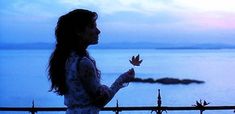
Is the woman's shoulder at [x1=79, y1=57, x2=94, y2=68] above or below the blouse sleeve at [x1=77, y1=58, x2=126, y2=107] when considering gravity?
above

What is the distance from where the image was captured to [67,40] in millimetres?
3783

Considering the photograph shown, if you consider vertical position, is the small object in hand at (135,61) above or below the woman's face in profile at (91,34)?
below

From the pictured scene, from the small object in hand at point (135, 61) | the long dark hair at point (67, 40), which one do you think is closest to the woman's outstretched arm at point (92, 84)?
the long dark hair at point (67, 40)

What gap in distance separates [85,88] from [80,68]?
0.14m

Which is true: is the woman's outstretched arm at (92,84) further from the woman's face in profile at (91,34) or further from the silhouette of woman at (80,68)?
the woman's face in profile at (91,34)

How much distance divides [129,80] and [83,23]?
1.70 ft

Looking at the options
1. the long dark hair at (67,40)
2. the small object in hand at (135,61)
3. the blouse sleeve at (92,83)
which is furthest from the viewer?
the small object in hand at (135,61)

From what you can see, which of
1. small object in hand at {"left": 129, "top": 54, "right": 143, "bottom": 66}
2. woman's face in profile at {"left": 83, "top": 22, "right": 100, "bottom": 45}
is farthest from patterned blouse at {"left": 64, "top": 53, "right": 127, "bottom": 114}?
small object in hand at {"left": 129, "top": 54, "right": 143, "bottom": 66}

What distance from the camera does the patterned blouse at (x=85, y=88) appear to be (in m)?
3.64

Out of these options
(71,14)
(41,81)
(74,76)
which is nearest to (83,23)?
(71,14)

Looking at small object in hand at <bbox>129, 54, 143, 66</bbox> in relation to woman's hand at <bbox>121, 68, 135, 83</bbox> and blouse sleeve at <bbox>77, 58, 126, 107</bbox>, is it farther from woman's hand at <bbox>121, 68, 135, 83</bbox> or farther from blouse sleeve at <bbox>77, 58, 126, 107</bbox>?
blouse sleeve at <bbox>77, 58, 126, 107</bbox>

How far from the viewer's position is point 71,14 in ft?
12.3

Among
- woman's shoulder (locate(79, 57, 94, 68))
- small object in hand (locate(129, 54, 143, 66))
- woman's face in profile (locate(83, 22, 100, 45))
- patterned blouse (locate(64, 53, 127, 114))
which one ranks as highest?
woman's face in profile (locate(83, 22, 100, 45))

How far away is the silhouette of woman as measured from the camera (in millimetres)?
3660
